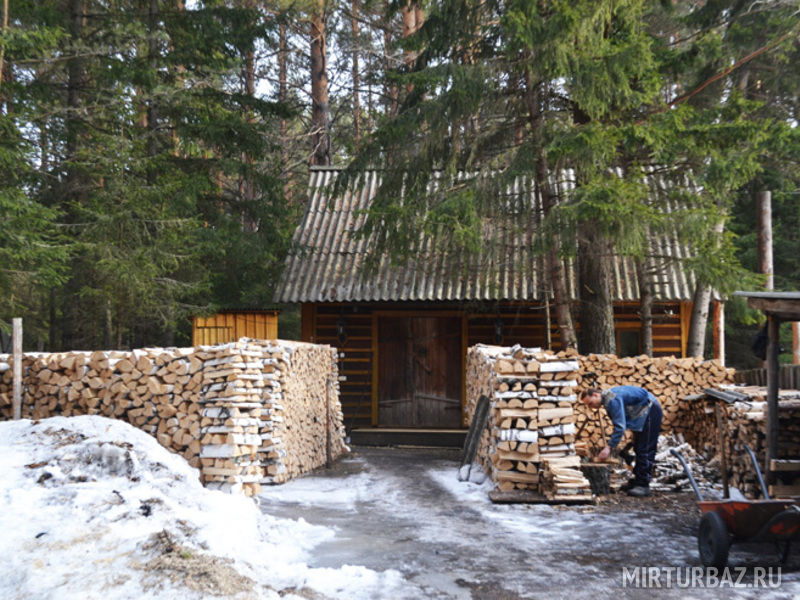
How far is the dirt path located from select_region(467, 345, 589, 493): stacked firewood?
0.55 m

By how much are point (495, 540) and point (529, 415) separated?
2.48 m

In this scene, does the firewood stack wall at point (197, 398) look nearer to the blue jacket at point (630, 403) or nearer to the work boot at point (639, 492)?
the blue jacket at point (630, 403)

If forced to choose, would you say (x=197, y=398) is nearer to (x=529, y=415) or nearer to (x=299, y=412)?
(x=299, y=412)

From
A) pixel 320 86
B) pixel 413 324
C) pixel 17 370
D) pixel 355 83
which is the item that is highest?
pixel 355 83

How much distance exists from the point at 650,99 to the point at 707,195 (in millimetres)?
2237

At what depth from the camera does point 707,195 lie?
12.1 metres

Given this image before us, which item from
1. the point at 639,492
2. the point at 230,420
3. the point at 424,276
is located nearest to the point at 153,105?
the point at 424,276

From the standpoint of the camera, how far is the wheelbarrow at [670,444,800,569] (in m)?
5.38

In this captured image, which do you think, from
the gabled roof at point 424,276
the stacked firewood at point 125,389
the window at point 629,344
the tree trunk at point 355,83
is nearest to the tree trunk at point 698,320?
the gabled roof at point 424,276

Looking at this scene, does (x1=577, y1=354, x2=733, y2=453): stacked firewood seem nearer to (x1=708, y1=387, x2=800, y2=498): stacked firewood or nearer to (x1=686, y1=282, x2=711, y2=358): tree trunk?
(x1=686, y1=282, x2=711, y2=358): tree trunk

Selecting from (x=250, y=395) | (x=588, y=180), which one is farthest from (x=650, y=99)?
(x=250, y=395)

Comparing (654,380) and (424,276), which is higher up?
(424,276)

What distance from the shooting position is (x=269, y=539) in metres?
6.19

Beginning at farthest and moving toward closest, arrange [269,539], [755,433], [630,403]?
[630,403] < [755,433] < [269,539]
